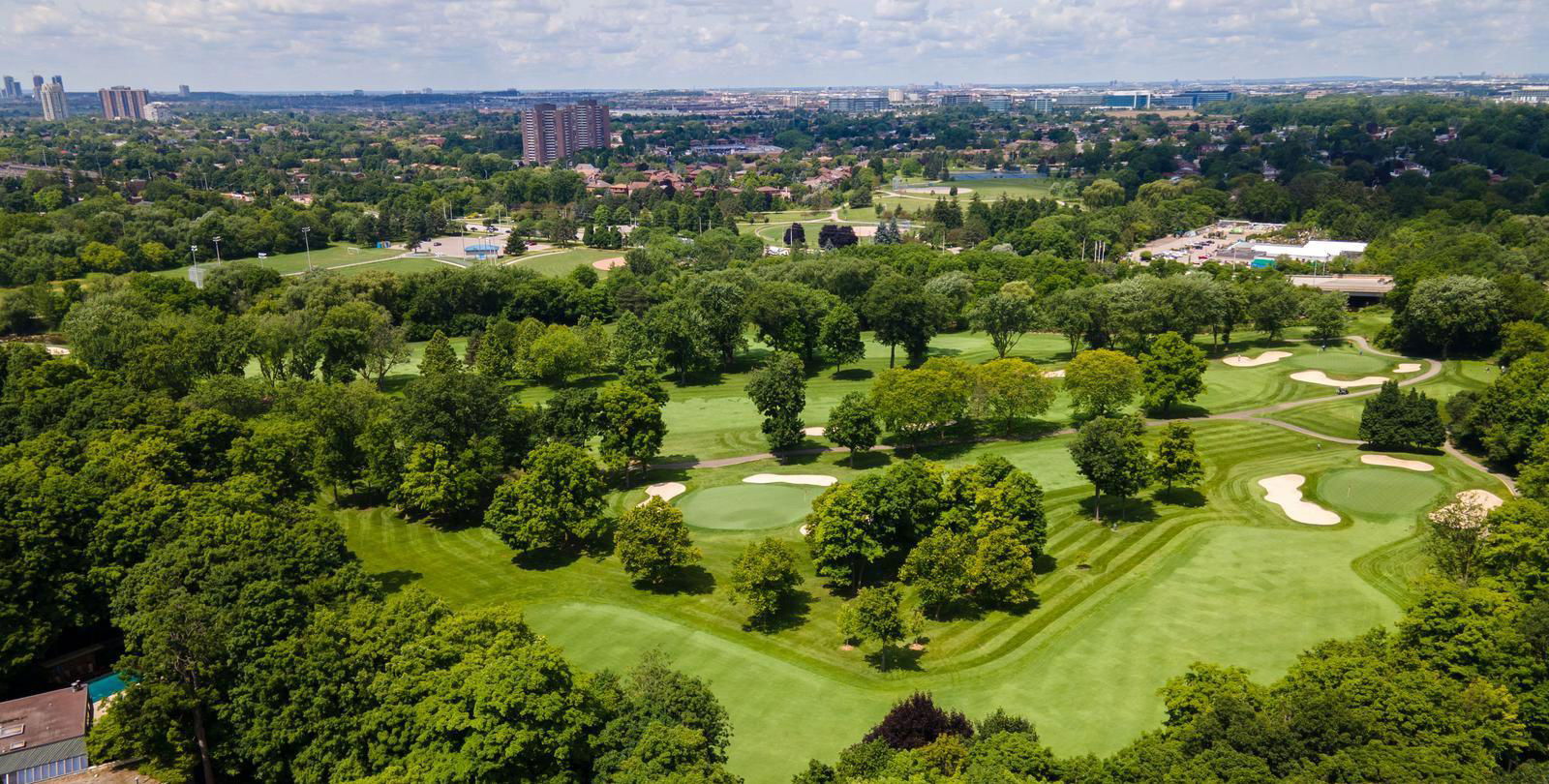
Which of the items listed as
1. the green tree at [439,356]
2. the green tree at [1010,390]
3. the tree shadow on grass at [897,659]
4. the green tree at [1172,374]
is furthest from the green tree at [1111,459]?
the green tree at [439,356]

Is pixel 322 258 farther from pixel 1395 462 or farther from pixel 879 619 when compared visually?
pixel 1395 462

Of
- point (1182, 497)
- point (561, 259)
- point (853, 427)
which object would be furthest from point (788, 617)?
point (561, 259)

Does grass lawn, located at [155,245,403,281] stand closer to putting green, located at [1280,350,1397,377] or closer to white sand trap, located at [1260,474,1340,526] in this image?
putting green, located at [1280,350,1397,377]

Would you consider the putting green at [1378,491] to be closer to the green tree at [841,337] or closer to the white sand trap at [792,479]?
the white sand trap at [792,479]

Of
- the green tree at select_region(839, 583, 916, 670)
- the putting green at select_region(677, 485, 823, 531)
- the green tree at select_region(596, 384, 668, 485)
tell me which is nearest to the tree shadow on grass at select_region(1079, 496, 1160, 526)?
the putting green at select_region(677, 485, 823, 531)

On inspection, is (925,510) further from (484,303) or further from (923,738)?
(484,303)

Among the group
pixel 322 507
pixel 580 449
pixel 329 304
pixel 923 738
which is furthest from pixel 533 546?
pixel 329 304

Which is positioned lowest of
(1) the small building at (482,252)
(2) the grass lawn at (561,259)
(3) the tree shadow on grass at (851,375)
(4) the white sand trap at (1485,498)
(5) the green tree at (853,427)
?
(3) the tree shadow on grass at (851,375)
